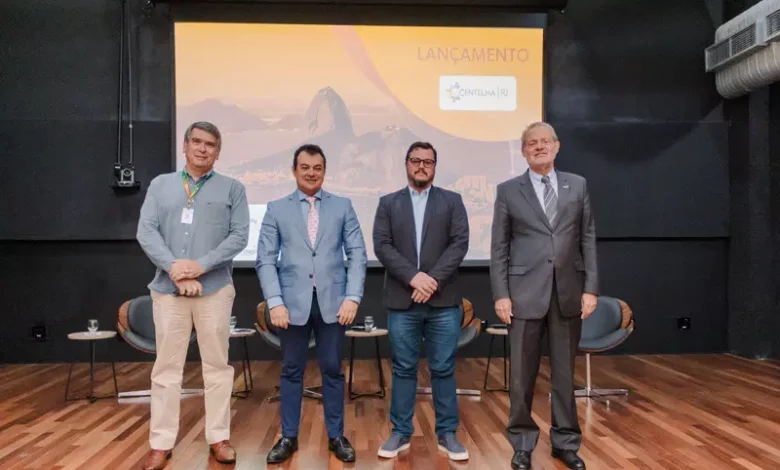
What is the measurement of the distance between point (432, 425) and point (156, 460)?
5.47 feet

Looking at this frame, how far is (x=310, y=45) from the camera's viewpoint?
6.16 meters

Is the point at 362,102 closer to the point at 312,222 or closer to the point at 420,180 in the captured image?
the point at 420,180

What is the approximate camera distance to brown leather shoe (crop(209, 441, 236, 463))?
3.13m

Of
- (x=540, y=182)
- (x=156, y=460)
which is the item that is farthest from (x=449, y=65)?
(x=156, y=460)

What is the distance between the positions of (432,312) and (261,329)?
6.86ft

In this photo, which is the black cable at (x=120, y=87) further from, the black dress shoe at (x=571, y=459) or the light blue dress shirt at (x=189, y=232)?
the black dress shoe at (x=571, y=459)

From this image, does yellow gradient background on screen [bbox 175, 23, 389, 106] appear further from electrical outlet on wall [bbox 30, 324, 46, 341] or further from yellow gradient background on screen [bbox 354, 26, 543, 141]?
electrical outlet on wall [bbox 30, 324, 46, 341]

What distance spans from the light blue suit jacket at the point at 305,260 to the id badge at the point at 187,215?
362 millimetres

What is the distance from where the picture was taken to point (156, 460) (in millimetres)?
3070

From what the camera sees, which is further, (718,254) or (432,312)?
(718,254)

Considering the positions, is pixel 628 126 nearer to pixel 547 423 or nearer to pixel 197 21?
pixel 547 423

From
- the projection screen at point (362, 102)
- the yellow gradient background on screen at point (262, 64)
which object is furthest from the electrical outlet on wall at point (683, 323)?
the yellow gradient background on screen at point (262, 64)

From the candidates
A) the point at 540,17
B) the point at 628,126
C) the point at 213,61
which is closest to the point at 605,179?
the point at 628,126

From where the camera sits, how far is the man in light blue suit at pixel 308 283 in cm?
312
